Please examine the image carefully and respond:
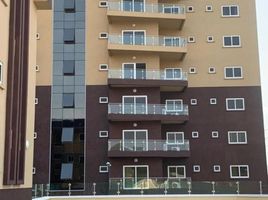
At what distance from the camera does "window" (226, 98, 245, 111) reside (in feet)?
116

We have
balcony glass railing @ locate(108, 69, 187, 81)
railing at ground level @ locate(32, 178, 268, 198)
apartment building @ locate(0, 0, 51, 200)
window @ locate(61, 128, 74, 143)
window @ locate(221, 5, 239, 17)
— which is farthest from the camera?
window @ locate(221, 5, 239, 17)

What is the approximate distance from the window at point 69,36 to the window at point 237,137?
1398 centimetres

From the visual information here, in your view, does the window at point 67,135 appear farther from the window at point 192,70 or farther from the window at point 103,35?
the window at point 192,70

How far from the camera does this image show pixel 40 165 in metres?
33.4

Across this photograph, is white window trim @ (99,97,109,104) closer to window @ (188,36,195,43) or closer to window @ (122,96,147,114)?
window @ (122,96,147,114)

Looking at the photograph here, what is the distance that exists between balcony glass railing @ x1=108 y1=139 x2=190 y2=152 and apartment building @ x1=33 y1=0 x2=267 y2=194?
7cm

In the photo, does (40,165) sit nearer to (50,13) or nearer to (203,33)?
(50,13)

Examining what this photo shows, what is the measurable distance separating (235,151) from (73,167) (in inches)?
479

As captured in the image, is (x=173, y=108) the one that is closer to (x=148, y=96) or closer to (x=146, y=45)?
(x=148, y=96)

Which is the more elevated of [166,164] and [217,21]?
[217,21]

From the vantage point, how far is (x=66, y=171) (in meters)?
33.2

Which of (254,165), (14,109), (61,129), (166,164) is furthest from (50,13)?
(14,109)

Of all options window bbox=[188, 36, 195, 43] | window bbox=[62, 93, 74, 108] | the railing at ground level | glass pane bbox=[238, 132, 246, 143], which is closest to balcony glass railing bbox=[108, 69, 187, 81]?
window bbox=[62, 93, 74, 108]

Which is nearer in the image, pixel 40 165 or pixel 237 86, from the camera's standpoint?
pixel 40 165
